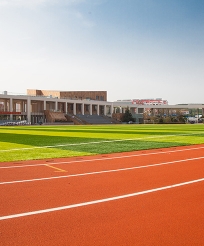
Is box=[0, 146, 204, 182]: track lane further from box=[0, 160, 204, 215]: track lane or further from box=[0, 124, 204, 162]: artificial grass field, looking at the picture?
box=[0, 124, 204, 162]: artificial grass field

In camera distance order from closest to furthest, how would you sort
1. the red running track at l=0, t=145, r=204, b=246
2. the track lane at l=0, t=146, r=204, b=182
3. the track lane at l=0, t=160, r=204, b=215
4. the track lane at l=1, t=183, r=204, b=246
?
the track lane at l=1, t=183, r=204, b=246
the red running track at l=0, t=145, r=204, b=246
the track lane at l=0, t=160, r=204, b=215
the track lane at l=0, t=146, r=204, b=182

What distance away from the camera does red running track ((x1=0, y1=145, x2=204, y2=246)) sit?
4422mm

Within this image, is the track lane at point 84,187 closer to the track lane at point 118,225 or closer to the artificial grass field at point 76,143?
the track lane at point 118,225

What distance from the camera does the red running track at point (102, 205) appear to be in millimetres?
4422

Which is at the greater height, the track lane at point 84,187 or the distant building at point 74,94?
the distant building at point 74,94

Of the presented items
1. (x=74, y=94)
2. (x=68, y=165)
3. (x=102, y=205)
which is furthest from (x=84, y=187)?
(x=74, y=94)

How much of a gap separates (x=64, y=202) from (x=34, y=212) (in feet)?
2.63

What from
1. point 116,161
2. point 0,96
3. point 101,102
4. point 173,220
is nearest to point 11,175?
point 116,161

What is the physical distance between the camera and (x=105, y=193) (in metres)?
6.84

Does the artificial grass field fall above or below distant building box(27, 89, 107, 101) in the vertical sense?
below

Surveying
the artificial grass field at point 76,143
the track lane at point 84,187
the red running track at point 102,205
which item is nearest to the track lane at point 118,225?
the red running track at point 102,205

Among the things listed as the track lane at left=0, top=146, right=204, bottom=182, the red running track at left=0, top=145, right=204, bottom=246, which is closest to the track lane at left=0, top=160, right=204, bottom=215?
the red running track at left=0, top=145, right=204, bottom=246

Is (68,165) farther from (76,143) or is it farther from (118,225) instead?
(76,143)

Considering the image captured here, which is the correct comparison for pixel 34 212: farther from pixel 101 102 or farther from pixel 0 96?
pixel 101 102
